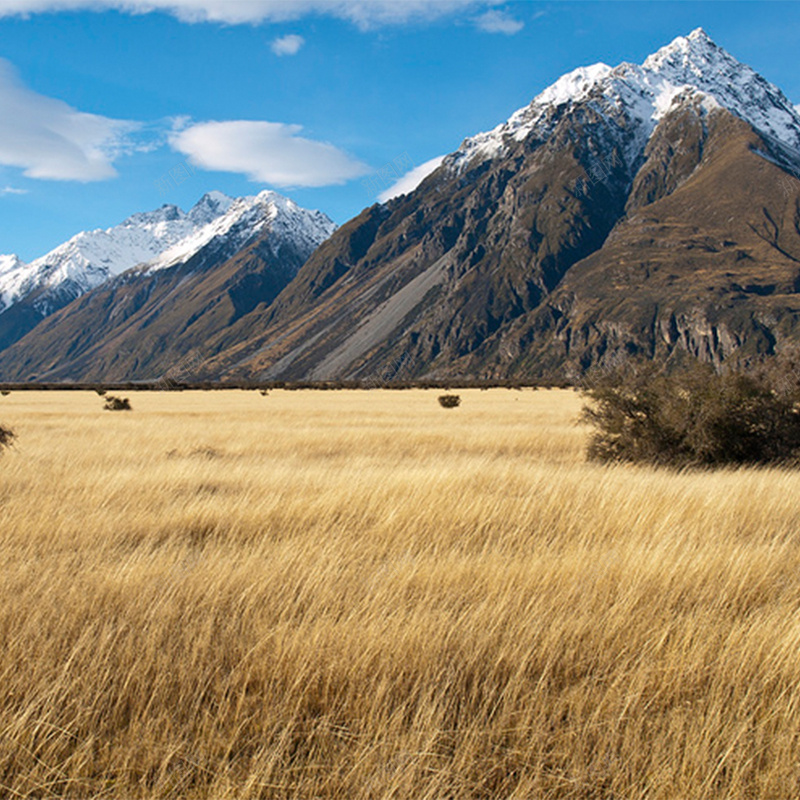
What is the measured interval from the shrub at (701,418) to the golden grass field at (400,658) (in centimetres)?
727

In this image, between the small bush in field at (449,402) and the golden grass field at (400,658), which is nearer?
the golden grass field at (400,658)

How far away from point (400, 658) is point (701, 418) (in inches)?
467

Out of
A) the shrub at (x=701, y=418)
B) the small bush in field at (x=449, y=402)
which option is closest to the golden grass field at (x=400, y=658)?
the shrub at (x=701, y=418)

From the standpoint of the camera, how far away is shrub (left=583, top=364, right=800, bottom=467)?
42.2 feet

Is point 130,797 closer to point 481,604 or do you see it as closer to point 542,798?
point 542,798

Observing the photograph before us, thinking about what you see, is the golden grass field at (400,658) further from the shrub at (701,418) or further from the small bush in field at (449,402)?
the small bush in field at (449,402)

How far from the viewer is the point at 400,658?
10.4 ft

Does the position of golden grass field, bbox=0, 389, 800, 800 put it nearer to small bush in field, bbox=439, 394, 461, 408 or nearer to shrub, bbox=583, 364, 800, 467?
shrub, bbox=583, 364, 800, 467

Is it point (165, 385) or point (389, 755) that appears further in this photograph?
point (165, 385)

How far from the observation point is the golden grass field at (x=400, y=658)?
2428 millimetres

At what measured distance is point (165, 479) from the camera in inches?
368

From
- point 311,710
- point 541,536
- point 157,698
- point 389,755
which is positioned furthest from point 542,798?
point 541,536

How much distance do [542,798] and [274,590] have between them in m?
2.45

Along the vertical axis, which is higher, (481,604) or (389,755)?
(481,604)
